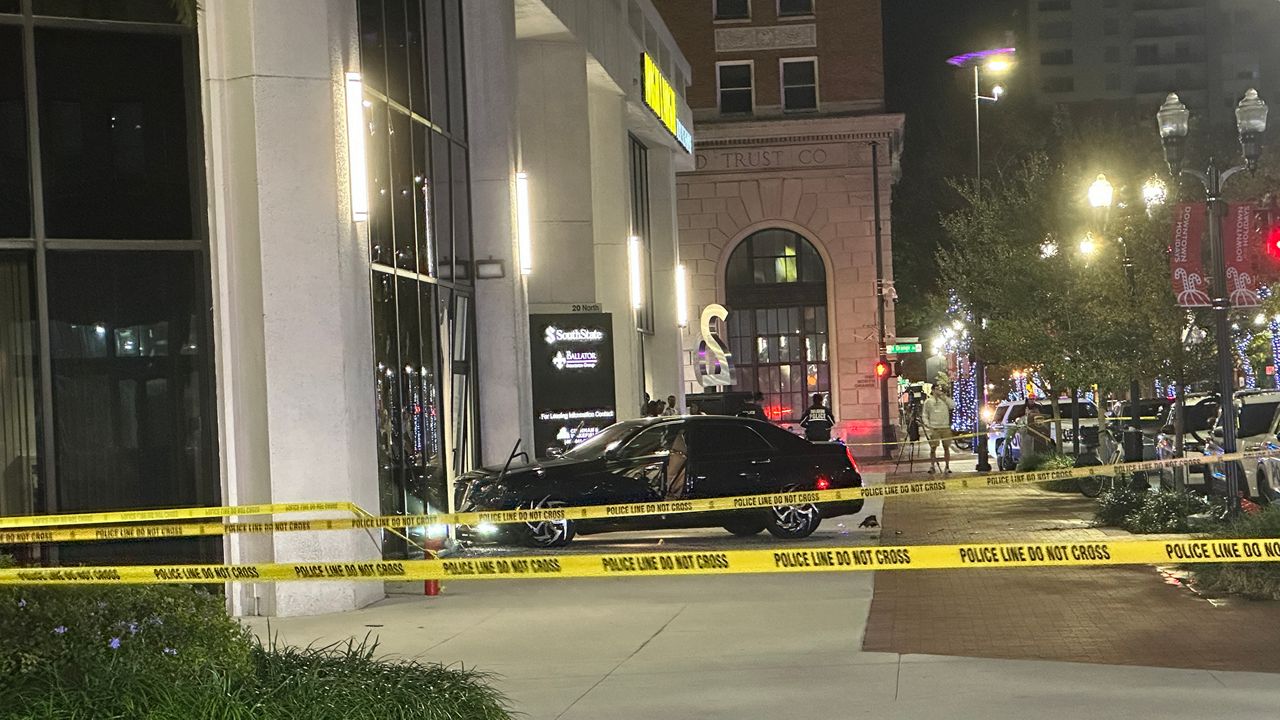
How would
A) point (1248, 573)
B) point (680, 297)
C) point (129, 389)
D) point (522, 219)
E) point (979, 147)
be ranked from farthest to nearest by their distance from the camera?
1. point (979, 147)
2. point (680, 297)
3. point (522, 219)
4. point (129, 389)
5. point (1248, 573)

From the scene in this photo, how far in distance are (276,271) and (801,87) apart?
3945 cm

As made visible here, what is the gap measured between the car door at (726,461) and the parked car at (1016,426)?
12.0 meters

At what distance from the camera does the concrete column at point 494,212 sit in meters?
20.7

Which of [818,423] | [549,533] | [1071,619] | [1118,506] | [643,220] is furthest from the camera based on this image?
[643,220]

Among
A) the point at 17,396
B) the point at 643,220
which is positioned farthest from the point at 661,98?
the point at 17,396

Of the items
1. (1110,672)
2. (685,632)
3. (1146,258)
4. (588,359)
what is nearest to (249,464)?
(685,632)

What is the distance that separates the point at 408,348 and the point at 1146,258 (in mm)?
10823

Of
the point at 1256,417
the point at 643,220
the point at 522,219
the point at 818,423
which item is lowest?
the point at 818,423

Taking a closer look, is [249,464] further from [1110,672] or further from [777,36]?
[777,36]

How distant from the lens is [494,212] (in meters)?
20.8

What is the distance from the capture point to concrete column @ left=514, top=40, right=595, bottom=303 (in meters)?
27.7

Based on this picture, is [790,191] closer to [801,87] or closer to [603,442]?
[801,87]

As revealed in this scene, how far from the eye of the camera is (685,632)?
11.9 meters

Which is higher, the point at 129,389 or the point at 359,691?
the point at 129,389
